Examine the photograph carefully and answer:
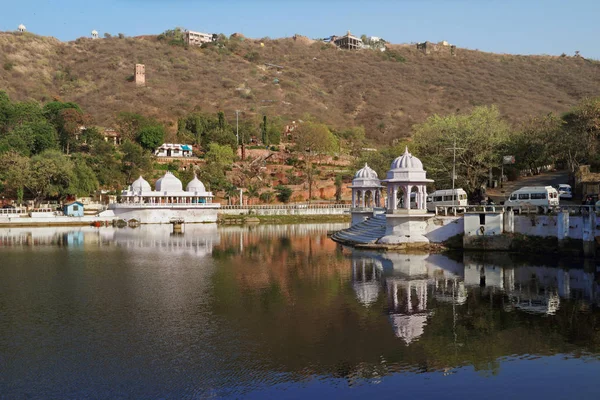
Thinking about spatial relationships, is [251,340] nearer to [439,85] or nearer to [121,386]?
[121,386]

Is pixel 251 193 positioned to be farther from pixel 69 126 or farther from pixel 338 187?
pixel 69 126

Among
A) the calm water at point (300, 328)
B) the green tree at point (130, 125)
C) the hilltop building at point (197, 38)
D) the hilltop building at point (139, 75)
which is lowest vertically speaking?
the calm water at point (300, 328)

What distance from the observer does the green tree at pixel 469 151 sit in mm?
55594

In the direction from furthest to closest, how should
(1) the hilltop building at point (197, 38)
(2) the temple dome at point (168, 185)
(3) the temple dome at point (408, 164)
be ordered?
(1) the hilltop building at point (197, 38) < (2) the temple dome at point (168, 185) < (3) the temple dome at point (408, 164)

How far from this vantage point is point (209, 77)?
155m

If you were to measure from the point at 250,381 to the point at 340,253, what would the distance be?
2642 cm

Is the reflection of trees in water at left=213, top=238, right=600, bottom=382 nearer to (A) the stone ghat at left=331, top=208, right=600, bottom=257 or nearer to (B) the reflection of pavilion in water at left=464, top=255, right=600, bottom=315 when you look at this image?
(B) the reflection of pavilion in water at left=464, top=255, right=600, bottom=315

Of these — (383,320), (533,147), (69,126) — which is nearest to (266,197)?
(69,126)

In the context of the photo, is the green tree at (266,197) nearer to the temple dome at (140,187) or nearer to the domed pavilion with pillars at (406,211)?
the temple dome at (140,187)

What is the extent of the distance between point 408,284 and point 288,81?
138 metres

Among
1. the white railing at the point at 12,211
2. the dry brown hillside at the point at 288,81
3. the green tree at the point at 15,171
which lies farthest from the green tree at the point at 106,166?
the dry brown hillside at the point at 288,81

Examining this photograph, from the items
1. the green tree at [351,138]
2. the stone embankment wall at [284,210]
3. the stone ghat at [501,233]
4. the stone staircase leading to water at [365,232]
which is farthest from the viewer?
the green tree at [351,138]

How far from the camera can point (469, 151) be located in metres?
56.5

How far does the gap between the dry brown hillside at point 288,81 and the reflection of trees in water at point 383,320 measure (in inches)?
3610
